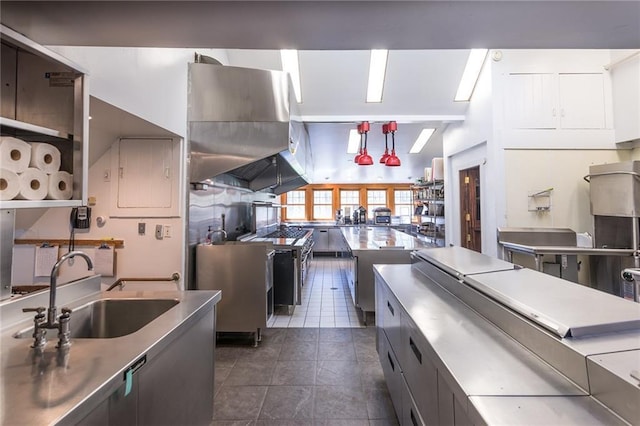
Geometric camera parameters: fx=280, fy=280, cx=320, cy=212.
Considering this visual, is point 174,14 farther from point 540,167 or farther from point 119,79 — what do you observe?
point 540,167

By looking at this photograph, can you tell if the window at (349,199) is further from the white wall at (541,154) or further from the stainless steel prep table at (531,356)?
the stainless steel prep table at (531,356)

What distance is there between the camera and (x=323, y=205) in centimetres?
970

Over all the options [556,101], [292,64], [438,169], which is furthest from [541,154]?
[292,64]

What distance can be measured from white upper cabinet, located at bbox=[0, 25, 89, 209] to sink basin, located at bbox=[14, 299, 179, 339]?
0.67 metres

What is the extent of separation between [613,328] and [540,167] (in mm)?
3525

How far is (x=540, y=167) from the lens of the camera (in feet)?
11.9

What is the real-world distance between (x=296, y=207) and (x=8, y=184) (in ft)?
28.1

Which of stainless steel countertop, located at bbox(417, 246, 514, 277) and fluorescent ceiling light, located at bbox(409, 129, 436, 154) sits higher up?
fluorescent ceiling light, located at bbox(409, 129, 436, 154)

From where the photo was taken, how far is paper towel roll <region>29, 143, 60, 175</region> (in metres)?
1.23

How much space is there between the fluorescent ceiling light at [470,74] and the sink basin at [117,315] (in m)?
4.58

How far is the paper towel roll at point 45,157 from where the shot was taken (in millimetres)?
1234

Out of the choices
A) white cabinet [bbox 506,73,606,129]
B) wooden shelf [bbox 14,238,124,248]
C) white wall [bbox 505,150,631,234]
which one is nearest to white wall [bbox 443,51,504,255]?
white wall [bbox 505,150,631,234]

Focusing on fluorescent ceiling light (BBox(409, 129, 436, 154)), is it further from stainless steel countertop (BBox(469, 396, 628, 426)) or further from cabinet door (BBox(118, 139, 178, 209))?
stainless steel countertop (BBox(469, 396, 628, 426))

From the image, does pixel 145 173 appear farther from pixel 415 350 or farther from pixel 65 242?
pixel 415 350
